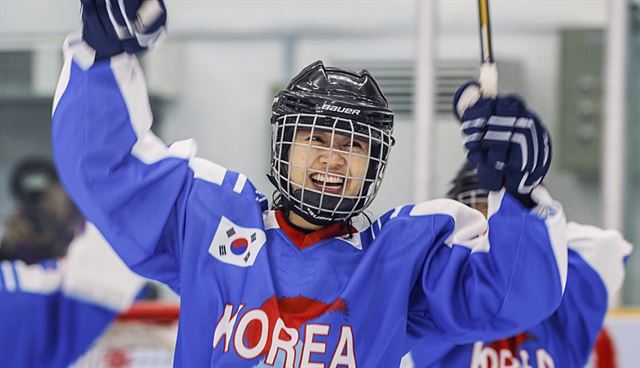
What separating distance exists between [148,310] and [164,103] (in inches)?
42.6

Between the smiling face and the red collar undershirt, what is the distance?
0.30 ft

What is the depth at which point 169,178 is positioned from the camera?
5.61 ft

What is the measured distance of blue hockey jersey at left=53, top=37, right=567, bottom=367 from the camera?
1.61 metres

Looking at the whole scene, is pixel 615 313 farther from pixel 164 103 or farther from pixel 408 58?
pixel 164 103

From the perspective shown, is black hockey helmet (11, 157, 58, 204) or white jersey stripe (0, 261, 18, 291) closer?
white jersey stripe (0, 261, 18, 291)

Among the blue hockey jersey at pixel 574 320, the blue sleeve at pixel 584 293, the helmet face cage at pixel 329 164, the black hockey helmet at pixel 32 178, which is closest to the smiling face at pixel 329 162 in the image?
the helmet face cage at pixel 329 164

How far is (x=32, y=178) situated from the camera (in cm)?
396

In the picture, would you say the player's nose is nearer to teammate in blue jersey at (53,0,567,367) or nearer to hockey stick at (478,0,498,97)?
teammate in blue jersey at (53,0,567,367)

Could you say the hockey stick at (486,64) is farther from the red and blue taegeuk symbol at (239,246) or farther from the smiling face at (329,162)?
the red and blue taegeuk symbol at (239,246)

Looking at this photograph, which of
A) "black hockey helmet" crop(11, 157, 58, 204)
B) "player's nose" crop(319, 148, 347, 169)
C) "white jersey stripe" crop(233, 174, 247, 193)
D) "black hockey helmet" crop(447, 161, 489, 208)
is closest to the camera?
"player's nose" crop(319, 148, 347, 169)

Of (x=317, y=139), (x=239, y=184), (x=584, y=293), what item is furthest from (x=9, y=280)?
(x=584, y=293)

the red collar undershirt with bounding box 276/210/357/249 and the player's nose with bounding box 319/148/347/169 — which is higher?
the player's nose with bounding box 319/148/347/169

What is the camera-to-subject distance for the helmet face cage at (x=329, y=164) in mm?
1660

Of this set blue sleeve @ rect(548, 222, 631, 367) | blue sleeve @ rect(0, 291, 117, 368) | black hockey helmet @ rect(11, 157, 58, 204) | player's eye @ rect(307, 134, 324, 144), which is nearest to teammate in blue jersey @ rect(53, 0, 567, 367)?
player's eye @ rect(307, 134, 324, 144)
